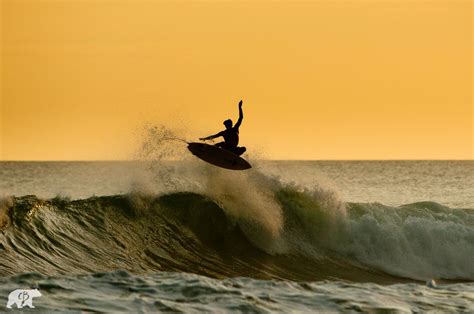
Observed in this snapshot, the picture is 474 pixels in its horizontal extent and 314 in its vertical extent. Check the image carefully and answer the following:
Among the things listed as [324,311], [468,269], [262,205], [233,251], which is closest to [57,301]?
[324,311]

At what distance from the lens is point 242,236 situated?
69.8ft

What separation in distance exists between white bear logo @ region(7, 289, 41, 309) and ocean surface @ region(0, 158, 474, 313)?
0.50 ft

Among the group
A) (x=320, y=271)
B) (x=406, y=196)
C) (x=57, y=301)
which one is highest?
(x=406, y=196)

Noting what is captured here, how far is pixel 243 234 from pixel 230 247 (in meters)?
0.62

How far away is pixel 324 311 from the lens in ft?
43.7

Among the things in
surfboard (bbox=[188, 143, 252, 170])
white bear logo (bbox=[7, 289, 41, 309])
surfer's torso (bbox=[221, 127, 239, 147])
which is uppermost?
surfer's torso (bbox=[221, 127, 239, 147])

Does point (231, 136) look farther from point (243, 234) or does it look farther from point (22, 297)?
point (22, 297)

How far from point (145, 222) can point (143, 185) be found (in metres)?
1.78

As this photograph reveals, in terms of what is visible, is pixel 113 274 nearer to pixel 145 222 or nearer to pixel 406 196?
pixel 145 222

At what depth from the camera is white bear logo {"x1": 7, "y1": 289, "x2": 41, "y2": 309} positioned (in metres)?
12.6

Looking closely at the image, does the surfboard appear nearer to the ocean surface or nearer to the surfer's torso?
the surfer's torso

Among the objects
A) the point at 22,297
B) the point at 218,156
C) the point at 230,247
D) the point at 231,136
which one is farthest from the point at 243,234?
the point at 22,297

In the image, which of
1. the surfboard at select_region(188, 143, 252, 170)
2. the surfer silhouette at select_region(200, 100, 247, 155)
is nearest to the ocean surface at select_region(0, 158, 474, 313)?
the surfboard at select_region(188, 143, 252, 170)

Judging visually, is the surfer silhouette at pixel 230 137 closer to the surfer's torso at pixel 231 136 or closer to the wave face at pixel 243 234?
the surfer's torso at pixel 231 136
